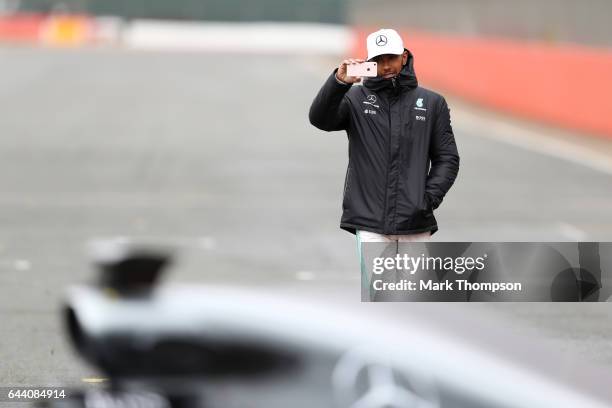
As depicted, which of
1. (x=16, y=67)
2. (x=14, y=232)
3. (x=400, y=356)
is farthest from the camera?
(x=16, y=67)

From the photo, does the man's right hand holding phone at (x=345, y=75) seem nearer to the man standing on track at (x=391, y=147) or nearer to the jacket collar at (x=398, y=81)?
the man standing on track at (x=391, y=147)

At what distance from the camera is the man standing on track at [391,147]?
6234 millimetres

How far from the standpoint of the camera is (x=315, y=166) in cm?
1955

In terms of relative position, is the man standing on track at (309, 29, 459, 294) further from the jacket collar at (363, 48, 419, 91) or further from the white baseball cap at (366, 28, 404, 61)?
the white baseball cap at (366, 28, 404, 61)

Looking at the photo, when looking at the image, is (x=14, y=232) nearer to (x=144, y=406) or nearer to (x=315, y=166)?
(x=315, y=166)

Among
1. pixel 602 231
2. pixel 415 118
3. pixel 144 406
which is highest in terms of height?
pixel 415 118

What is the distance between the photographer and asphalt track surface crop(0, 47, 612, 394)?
31.1 ft

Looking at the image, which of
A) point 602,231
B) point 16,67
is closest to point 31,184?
point 602,231

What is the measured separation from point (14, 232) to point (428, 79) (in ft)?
77.5

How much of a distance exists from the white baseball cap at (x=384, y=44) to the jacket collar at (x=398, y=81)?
16 centimetres

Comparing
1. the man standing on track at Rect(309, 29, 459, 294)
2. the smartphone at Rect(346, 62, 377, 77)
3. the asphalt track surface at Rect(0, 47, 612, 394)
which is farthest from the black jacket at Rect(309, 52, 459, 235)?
the asphalt track surface at Rect(0, 47, 612, 394)

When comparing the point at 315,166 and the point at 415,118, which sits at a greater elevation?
the point at 415,118

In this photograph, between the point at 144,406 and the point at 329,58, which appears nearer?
the point at 144,406

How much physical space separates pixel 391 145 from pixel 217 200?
31.7 feet
